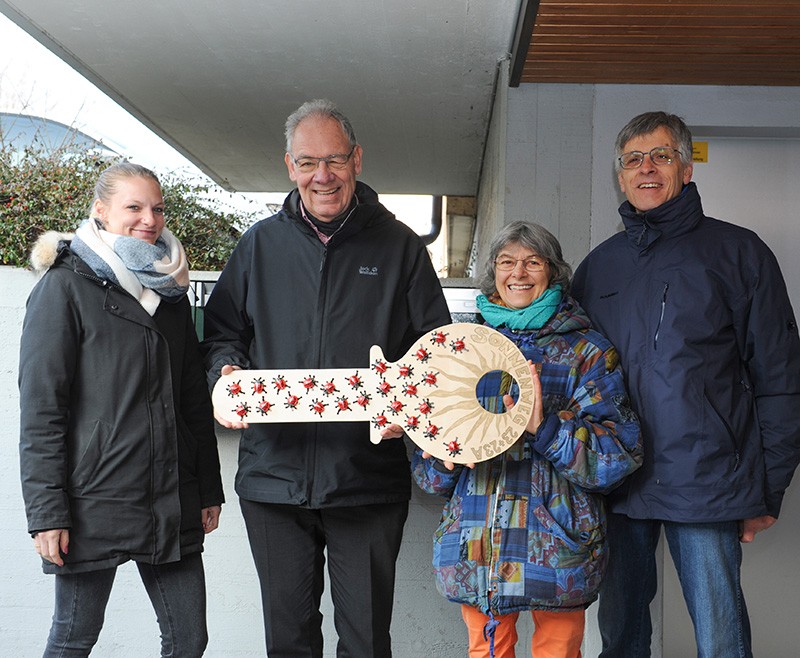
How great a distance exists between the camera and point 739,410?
2.21 metres

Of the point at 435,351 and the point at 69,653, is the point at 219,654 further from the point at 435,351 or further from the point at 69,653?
the point at 435,351

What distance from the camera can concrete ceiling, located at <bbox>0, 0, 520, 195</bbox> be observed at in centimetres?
382

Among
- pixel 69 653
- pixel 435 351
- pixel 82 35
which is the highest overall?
pixel 82 35

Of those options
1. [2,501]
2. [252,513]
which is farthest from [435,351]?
[2,501]

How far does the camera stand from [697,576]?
2203 millimetres

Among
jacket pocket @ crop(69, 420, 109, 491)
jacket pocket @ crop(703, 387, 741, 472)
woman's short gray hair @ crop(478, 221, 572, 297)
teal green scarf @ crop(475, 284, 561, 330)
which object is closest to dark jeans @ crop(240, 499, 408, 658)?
jacket pocket @ crop(69, 420, 109, 491)

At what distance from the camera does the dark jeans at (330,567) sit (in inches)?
91.4

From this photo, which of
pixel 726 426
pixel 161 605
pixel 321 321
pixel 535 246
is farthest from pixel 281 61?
pixel 726 426

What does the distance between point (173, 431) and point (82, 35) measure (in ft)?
9.20

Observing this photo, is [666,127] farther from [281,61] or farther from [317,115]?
[281,61]

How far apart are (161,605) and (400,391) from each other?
34.0 inches

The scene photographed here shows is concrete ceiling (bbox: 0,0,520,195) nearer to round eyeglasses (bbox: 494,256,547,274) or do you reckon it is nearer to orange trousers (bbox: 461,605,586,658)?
round eyeglasses (bbox: 494,256,547,274)

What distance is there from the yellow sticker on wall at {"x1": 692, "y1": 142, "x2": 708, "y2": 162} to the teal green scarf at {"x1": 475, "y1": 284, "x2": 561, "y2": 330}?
6.62 ft

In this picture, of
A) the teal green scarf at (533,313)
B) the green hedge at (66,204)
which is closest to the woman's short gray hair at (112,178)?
the teal green scarf at (533,313)
